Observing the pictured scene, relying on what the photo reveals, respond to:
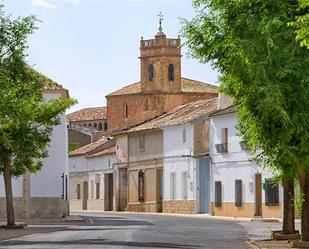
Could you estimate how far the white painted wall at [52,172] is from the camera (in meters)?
51.1

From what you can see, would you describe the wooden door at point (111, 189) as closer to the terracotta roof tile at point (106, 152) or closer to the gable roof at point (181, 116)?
the terracotta roof tile at point (106, 152)

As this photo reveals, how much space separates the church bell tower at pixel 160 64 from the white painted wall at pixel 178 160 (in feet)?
134

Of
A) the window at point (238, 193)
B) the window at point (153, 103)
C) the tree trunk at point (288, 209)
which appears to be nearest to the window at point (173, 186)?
the window at point (238, 193)

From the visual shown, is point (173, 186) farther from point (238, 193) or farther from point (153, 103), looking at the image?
point (153, 103)

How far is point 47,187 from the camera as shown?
5156 cm

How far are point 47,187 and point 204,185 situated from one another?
17157mm

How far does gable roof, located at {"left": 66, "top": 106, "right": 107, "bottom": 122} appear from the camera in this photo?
133500 millimetres

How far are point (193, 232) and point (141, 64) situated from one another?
83022 millimetres

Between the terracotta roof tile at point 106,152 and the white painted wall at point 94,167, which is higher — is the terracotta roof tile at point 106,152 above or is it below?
above

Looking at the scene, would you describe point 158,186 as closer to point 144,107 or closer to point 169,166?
point 169,166

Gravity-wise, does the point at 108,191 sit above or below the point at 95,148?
below

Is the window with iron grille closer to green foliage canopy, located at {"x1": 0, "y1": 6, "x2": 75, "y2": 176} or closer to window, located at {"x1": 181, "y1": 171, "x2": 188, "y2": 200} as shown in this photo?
window, located at {"x1": 181, "y1": 171, "x2": 188, "y2": 200}

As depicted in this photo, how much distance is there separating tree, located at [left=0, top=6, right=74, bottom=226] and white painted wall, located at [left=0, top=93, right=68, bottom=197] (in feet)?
27.0

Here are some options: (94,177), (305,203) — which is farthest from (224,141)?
(305,203)
